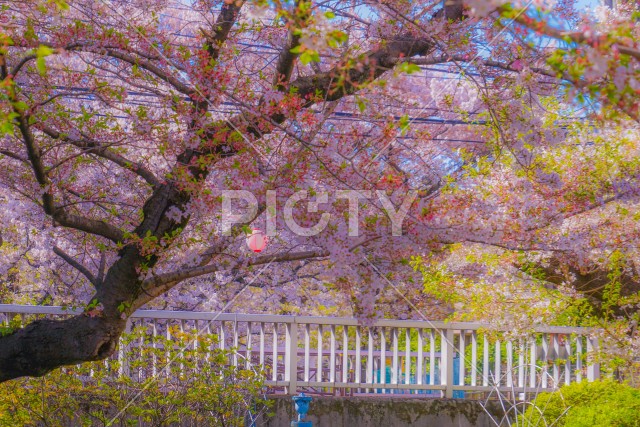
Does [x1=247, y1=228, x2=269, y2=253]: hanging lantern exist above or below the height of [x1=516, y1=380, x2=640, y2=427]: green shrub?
above

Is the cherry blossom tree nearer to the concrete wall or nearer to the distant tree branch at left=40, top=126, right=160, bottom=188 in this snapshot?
the distant tree branch at left=40, top=126, right=160, bottom=188

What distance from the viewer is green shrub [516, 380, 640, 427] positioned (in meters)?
6.21

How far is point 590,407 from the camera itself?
6625 millimetres

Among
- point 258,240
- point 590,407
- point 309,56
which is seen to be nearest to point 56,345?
point 258,240

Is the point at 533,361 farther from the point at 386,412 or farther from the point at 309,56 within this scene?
the point at 309,56

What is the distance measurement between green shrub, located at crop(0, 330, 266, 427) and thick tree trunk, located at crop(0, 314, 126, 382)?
13.1 inches

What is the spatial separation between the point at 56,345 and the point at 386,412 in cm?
358

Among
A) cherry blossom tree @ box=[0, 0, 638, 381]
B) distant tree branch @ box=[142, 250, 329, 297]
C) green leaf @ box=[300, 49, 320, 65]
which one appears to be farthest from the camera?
distant tree branch @ box=[142, 250, 329, 297]

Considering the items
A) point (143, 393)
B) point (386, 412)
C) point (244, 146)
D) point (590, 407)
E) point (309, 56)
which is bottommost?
point (386, 412)

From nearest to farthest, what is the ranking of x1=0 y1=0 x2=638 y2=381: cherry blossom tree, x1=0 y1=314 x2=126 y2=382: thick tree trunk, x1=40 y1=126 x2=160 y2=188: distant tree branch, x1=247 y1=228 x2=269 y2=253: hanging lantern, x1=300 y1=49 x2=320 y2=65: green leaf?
x1=300 y1=49 x2=320 y2=65: green leaf < x1=0 y1=0 x2=638 y2=381: cherry blossom tree < x1=40 y1=126 x2=160 y2=188: distant tree branch < x1=0 y1=314 x2=126 y2=382: thick tree trunk < x1=247 y1=228 x2=269 y2=253: hanging lantern

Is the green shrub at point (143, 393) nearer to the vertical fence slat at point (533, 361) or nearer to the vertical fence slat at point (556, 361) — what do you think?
the vertical fence slat at point (533, 361)

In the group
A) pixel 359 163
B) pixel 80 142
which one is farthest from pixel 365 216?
pixel 80 142

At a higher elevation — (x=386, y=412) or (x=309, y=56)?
(x=309, y=56)

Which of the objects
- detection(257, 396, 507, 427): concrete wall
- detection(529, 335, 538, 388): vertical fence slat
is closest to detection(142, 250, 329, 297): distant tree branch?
detection(257, 396, 507, 427): concrete wall
